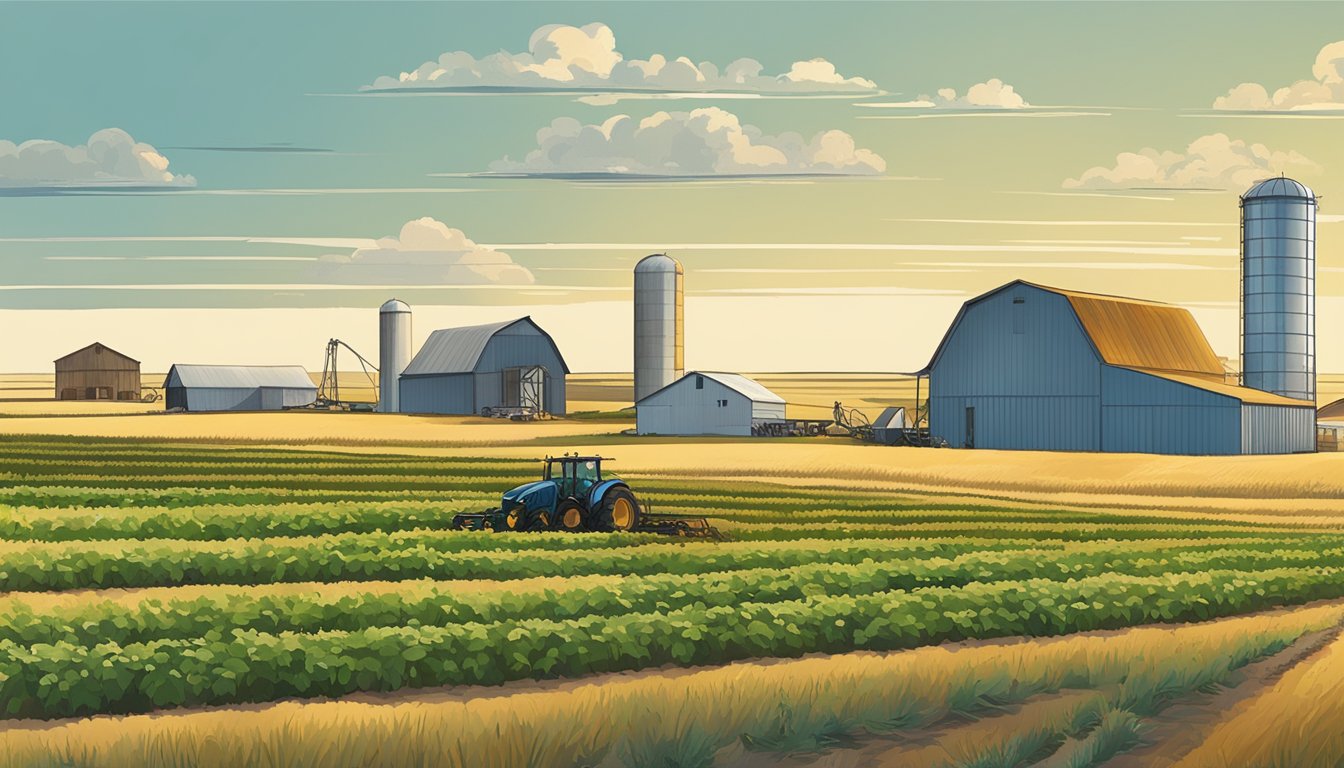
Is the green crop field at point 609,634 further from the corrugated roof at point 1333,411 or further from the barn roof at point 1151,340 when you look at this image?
the corrugated roof at point 1333,411

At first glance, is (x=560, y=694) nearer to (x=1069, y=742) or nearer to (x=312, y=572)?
(x=1069, y=742)

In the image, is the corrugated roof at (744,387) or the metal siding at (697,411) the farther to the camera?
the corrugated roof at (744,387)

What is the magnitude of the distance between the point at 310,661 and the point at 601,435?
72297 millimetres

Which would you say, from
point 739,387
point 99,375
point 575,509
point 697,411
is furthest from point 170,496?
point 99,375

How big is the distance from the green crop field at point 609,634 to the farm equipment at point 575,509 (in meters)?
1.26

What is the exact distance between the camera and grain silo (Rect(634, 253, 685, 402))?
4151 inches

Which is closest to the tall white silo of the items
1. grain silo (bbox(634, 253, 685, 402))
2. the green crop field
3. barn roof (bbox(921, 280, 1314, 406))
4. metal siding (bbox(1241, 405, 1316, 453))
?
grain silo (bbox(634, 253, 685, 402))

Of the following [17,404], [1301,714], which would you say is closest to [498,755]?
[1301,714]

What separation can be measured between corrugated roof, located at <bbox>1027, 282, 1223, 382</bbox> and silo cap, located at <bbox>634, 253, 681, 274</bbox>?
35265 mm

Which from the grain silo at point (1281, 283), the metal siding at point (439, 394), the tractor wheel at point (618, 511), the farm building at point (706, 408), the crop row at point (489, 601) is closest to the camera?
the crop row at point (489, 601)

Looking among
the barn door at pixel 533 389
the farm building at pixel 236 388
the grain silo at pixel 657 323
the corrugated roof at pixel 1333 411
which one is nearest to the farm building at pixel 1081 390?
the corrugated roof at pixel 1333 411

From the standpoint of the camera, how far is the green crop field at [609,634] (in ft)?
49.0

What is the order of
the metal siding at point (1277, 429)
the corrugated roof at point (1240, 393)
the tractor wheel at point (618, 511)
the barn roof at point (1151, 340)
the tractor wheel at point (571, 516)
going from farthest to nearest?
the barn roof at point (1151, 340) → the corrugated roof at point (1240, 393) → the metal siding at point (1277, 429) → the tractor wheel at point (571, 516) → the tractor wheel at point (618, 511)

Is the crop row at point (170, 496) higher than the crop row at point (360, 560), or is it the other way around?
the crop row at point (170, 496)
